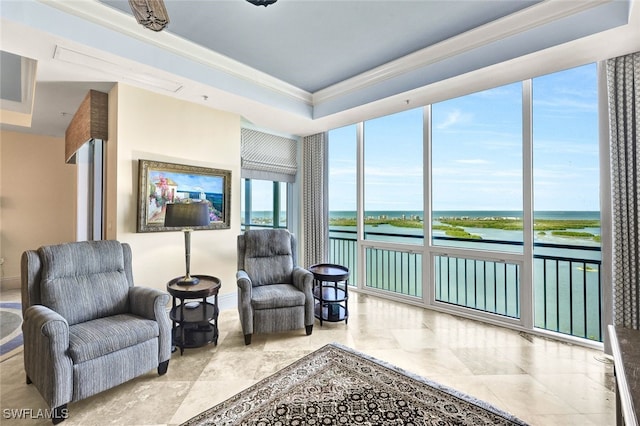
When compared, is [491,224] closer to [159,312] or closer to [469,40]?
[469,40]

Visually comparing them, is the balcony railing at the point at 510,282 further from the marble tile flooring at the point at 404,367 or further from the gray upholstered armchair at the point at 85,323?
the gray upholstered armchair at the point at 85,323

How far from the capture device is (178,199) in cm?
348

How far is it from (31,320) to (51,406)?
0.59 m

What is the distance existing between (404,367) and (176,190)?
3087mm

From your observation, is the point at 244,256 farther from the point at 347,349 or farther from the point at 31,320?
the point at 31,320

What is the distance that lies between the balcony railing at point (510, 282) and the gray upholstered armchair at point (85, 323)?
3152 mm

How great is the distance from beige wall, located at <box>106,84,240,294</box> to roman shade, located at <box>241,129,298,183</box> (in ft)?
0.88

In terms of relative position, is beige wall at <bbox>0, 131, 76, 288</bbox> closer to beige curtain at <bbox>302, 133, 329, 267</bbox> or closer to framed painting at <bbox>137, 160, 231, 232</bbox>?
framed painting at <bbox>137, 160, 231, 232</bbox>

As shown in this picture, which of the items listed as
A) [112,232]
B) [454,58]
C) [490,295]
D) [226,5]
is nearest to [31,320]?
[112,232]

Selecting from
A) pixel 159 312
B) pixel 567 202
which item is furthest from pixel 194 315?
pixel 567 202

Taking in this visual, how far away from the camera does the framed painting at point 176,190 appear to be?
319 cm

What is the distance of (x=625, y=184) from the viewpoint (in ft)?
8.12

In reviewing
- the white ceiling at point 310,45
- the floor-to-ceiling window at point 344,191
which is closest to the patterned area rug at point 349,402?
the floor-to-ceiling window at point 344,191

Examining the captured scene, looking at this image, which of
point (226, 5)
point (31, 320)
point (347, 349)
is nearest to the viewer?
point (31, 320)
